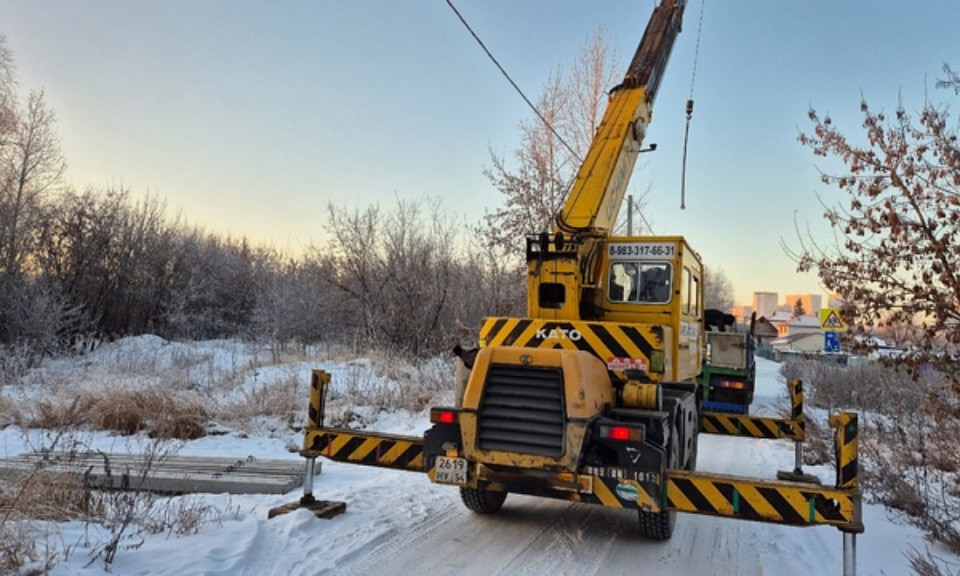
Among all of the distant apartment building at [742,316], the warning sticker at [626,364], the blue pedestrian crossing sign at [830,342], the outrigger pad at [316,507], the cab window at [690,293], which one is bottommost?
the outrigger pad at [316,507]

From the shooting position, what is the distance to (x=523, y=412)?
207 inches

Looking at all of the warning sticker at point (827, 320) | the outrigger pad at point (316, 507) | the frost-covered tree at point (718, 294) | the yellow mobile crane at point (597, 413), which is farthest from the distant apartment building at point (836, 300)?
the frost-covered tree at point (718, 294)

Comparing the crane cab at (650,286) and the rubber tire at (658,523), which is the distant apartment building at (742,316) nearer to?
the crane cab at (650,286)

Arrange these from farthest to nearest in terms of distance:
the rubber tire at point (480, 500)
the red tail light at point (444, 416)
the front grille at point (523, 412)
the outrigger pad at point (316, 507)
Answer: the rubber tire at point (480, 500), the outrigger pad at point (316, 507), the red tail light at point (444, 416), the front grille at point (523, 412)

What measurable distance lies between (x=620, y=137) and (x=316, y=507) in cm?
604

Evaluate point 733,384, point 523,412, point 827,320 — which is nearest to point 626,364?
point 523,412

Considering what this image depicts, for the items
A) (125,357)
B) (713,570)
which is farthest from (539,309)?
(125,357)

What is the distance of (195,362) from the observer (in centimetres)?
1822

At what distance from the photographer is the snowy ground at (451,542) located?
4668 millimetres

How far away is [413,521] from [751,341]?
12347 mm

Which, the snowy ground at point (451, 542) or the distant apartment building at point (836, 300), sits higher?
the distant apartment building at point (836, 300)

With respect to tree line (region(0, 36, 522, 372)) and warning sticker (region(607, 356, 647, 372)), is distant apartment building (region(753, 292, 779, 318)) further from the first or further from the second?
warning sticker (region(607, 356, 647, 372))

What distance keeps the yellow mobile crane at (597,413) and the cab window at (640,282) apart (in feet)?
0.04

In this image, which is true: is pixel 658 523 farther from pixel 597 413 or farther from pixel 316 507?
pixel 316 507
